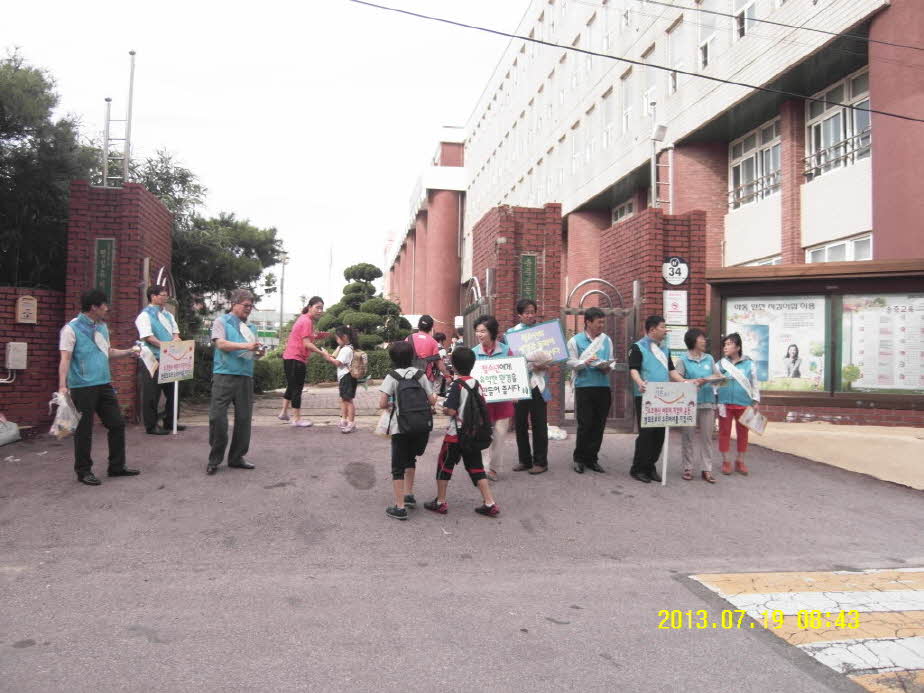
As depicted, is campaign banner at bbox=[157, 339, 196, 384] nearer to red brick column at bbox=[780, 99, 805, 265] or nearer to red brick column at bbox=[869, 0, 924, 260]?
red brick column at bbox=[869, 0, 924, 260]

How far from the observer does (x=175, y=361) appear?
27.5ft

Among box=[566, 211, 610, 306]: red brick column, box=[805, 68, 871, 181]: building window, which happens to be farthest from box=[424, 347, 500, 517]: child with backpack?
box=[566, 211, 610, 306]: red brick column

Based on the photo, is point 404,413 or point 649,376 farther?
point 649,376

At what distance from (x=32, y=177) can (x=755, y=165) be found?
18.3m

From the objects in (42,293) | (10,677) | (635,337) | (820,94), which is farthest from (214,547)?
(820,94)

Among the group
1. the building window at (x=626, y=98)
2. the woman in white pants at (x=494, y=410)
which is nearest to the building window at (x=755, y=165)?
the building window at (x=626, y=98)

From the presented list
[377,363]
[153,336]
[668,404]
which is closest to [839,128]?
[668,404]

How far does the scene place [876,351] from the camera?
9.55 m

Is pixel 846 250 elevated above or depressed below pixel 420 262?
below

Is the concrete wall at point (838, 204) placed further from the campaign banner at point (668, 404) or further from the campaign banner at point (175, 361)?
the campaign banner at point (175, 361)

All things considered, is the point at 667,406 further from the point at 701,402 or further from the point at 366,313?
the point at 366,313

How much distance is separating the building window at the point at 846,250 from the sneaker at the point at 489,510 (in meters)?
12.4

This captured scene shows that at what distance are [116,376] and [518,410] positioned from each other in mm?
5623

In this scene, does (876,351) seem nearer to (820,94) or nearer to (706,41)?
(820,94)
